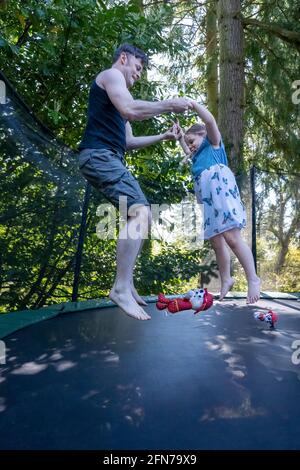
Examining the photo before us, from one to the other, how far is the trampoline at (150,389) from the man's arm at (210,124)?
0.77 m

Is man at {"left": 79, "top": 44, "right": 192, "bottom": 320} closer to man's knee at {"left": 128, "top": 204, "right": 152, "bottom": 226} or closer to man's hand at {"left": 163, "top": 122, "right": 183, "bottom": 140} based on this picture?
man's knee at {"left": 128, "top": 204, "right": 152, "bottom": 226}

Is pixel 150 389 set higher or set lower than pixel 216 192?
lower

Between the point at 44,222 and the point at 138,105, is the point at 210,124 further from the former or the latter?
the point at 44,222

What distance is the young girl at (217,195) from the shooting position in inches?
63.0

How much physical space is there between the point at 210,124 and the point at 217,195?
11.4 inches

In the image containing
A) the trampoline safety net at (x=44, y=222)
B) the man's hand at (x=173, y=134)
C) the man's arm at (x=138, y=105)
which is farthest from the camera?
the trampoline safety net at (x=44, y=222)

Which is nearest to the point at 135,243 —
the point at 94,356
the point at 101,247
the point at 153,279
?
the point at 94,356

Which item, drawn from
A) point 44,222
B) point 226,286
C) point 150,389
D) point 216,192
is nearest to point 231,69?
point 44,222

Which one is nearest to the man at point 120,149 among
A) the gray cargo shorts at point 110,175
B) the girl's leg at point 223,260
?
the gray cargo shorts at point 110,175

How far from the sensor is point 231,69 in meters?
4.50

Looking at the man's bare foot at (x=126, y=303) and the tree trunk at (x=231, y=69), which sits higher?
the tree trunk at (x=231, y=69)

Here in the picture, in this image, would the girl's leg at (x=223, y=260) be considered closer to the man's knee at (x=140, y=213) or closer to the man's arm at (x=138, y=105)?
the man's knee at (x=140, y=213)

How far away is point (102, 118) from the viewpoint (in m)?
1.37

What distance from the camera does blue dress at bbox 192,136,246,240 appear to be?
1606 millimetres
